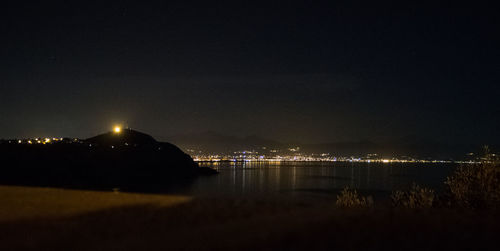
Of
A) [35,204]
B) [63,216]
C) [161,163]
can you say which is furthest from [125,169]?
[63,216]

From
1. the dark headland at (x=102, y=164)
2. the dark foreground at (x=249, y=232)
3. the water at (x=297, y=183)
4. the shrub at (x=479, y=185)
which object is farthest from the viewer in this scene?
the water at (x=297, y=183)

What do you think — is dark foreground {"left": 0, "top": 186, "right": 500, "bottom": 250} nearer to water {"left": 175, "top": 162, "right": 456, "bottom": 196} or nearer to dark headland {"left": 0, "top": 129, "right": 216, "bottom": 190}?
dark headland {"left": 0, "top": 129, "right": 216, "bottom": 190}

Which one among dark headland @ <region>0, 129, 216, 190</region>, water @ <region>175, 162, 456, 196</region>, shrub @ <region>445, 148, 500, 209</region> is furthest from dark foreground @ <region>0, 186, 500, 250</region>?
water @ <region>175, 162, 456, 196</region>

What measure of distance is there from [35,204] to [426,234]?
18.0 m

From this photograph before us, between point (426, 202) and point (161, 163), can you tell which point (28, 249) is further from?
point (161, 163)

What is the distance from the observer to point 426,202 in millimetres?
15664

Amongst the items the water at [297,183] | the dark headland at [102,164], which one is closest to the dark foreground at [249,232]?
the dark headland at [102,164]

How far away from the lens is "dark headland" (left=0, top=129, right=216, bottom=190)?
54125 millimetres

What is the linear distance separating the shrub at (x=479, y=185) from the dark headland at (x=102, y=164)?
42.2 meters

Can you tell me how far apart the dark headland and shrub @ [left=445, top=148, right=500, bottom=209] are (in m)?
42.2

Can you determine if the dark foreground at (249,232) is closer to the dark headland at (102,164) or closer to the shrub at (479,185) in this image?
the shrub at (479,185)

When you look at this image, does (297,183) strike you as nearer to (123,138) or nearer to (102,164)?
(102,164)

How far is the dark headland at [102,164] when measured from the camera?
54125 millimetres

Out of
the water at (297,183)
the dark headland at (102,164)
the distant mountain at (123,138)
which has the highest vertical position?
the distant mountain at (123,138)
